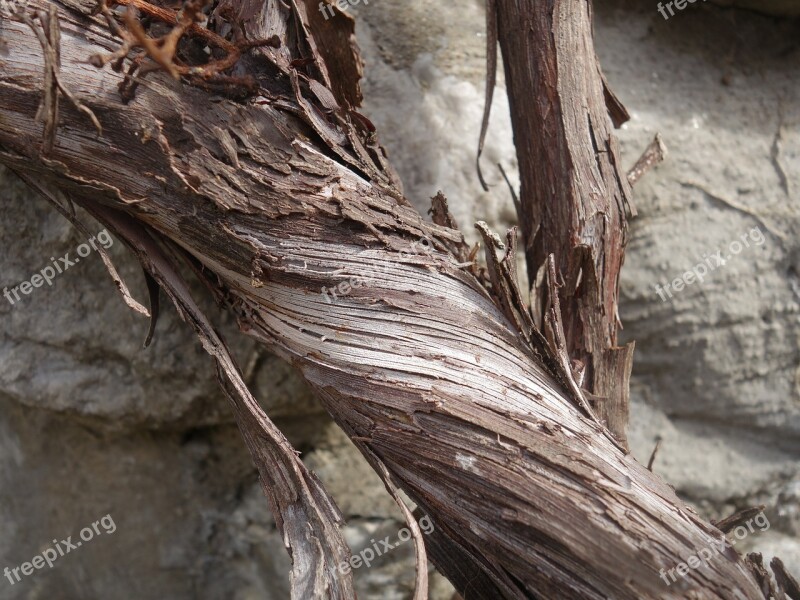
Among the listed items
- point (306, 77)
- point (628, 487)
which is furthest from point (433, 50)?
point (628, 487)

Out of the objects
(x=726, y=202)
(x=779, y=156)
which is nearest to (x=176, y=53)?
(x=726, y=202)

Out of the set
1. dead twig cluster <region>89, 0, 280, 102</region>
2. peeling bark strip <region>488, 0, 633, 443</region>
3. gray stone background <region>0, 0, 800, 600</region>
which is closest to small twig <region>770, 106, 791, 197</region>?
gray stone background <region>0, 0, 800, 600</region>

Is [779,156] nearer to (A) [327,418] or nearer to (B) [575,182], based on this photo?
(B) [575,182]

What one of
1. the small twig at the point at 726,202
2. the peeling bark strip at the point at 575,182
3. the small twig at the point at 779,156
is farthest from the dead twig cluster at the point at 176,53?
the small twig at the point at 779,156

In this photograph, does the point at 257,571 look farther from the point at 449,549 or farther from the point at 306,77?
the point at 306,77

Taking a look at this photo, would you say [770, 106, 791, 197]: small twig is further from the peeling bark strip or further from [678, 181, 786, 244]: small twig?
the peeling bark strip
